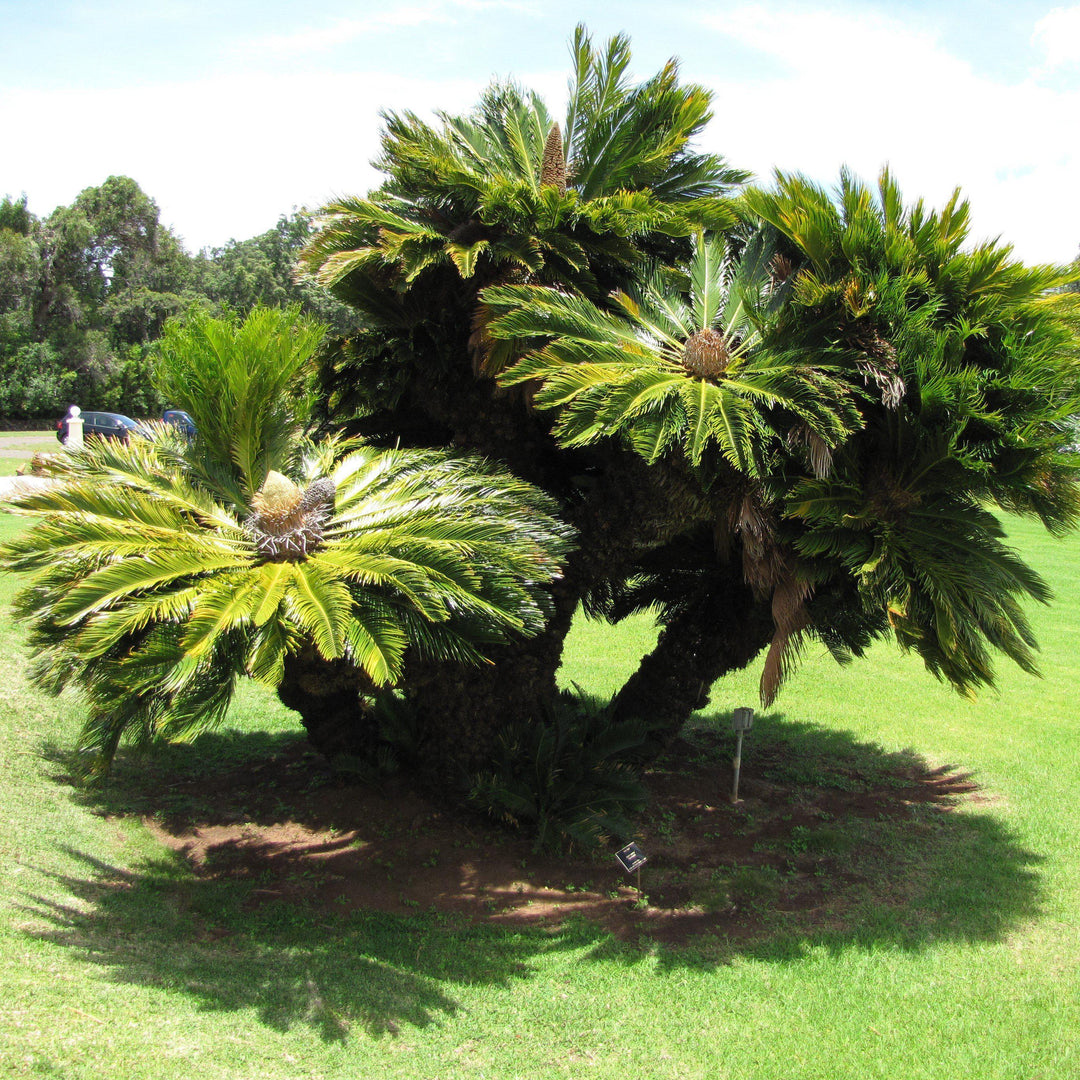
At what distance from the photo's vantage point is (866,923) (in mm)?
6645

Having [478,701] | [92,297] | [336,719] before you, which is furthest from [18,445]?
[478,701]

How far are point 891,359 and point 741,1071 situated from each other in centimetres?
436

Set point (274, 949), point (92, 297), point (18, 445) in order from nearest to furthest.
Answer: point (274, 949) → point (18, 445) → point (92, 297)

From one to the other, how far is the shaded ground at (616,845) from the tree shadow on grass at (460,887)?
22mm

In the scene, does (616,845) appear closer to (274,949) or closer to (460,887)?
(460,887)

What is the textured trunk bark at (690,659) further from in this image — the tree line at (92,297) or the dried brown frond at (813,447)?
the tree line at (92,297)

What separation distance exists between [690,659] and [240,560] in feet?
14.5

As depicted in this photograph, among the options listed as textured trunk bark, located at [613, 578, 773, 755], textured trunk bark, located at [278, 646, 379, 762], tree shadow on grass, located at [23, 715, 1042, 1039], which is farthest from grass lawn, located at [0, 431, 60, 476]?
textured trunk bark, located at [613, 578, 773, 755]

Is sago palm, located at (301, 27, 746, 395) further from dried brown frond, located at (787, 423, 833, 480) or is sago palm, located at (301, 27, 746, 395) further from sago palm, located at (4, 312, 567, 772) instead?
dried brown frond, located at (787, 423, 833, 480)

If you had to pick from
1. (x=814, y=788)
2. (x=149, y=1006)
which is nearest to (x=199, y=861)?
(x=149, y=1006)

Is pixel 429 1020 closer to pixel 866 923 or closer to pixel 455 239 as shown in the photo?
pixel 866 923

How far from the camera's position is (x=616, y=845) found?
784 centimetres

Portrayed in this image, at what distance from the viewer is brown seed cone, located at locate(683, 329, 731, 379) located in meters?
6.36

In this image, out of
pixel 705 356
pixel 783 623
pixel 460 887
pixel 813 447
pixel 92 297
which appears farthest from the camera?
pixel 92 297
